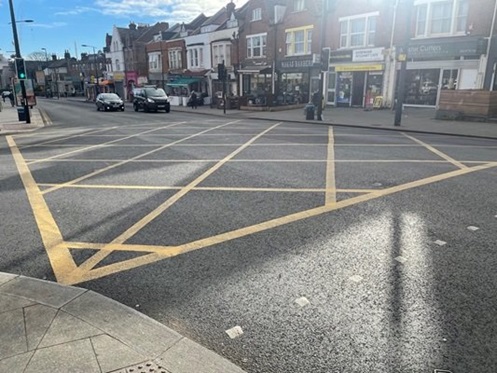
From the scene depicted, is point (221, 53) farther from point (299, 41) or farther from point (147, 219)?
point (147, 219)

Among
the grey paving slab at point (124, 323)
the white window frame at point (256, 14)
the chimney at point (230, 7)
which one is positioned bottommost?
the grey paving slab at point (124, 323)

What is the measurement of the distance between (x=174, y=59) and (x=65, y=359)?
161ft

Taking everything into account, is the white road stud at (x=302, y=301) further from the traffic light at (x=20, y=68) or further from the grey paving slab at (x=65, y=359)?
the traffic light at (x=20, y=68)

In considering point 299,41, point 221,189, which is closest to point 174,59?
point 299,41

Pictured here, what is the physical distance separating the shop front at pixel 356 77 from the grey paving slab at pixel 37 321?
2731cm

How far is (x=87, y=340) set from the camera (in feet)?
9.84

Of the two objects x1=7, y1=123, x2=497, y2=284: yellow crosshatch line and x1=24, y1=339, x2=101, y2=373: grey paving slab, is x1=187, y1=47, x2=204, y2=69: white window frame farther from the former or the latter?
x1=24, y1=339, x2=101, y2=373: grey paving slab

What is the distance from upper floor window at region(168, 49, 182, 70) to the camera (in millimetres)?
47281

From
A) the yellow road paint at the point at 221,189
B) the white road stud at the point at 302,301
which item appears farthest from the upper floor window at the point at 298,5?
the white road stud at the point at 302,301

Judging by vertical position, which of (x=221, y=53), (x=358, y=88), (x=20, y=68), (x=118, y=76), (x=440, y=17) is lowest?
(x=358, y=88)

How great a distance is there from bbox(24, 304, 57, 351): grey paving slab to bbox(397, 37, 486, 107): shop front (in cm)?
2557

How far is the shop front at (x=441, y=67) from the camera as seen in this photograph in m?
22.8

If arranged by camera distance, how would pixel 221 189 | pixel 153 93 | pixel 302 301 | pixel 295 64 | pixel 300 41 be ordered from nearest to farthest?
1. pixel 302 301
2. pixel 221 189
3. pixel 153 93
4. pixel 300 41
5. pixel 295 64

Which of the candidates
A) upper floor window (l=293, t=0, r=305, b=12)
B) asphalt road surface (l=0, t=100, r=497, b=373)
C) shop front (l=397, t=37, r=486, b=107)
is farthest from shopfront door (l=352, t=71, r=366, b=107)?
asphalt road surface (l=0, t=100, r=497, b=373)
